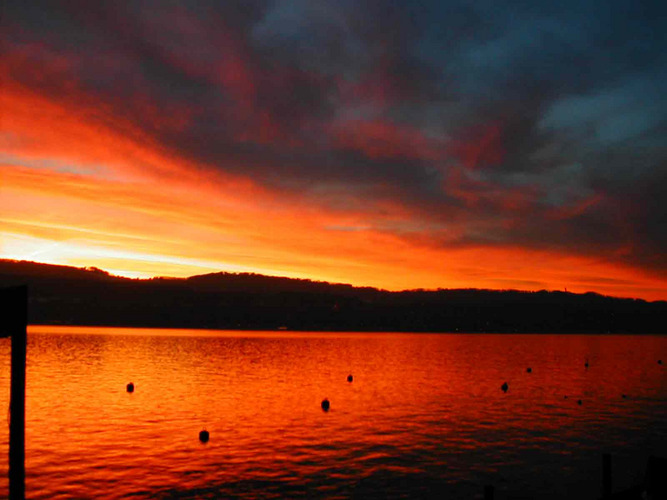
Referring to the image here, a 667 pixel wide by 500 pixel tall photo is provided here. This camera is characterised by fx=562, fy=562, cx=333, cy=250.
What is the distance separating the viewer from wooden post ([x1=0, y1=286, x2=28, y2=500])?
1548cm

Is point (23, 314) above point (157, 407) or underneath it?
above

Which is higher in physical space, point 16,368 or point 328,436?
point 16,368

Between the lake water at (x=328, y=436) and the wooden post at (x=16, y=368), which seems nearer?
the wooden post at (x=16, y=368)

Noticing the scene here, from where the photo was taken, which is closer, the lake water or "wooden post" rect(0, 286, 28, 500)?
"wooden post" rect(0, 286, 28, 500)

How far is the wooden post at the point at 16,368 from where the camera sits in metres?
15.5

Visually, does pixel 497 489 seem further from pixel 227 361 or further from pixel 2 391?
pixel 227 361

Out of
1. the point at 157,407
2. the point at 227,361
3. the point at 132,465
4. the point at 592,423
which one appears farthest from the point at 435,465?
the point at 227,361

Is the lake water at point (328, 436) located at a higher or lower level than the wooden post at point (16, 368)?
lower

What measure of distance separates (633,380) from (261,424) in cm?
7430

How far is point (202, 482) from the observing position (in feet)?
103

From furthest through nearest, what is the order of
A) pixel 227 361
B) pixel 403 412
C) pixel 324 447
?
1. pixel 227 361
2. pixel 403 412
3. pixel 324 447

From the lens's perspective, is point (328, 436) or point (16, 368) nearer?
point (16, 368)

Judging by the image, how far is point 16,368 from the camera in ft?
51.9

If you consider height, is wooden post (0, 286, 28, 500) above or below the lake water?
above
